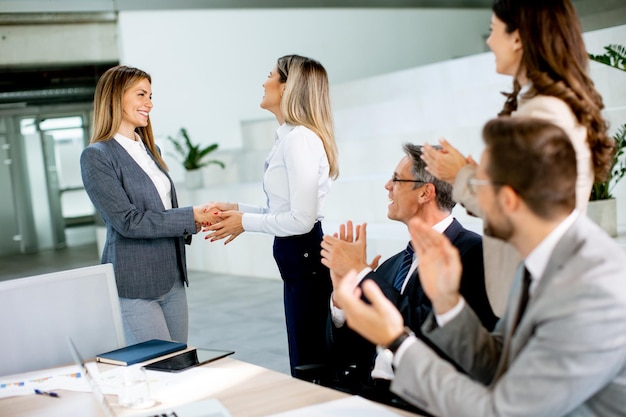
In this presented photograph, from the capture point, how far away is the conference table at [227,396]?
5.92ft

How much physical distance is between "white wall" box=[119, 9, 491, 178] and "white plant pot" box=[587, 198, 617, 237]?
20.6 feet

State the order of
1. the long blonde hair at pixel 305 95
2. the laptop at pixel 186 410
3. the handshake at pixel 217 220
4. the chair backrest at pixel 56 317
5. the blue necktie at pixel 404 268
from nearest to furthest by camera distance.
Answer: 1. the laptop at pixel 186 410
2. the chair backrest at pixel 56 317
3. the blue necktie at pixel 404 268
4. the long blonde hair at pixel 305 95
5. the handshake at pixel 217 220

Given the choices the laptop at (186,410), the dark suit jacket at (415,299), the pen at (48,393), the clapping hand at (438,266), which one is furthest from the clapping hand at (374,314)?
the pen at (48,393)

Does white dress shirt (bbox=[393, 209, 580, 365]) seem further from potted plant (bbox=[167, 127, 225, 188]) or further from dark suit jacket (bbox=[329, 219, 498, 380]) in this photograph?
potted plant (bbox=[167, 127, 225, 188])

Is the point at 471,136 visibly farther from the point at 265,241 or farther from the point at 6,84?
the point at 6,84

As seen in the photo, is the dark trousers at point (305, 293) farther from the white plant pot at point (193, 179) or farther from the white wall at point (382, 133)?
the white plant pot at point (193, 179)

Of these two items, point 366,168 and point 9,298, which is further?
point 366,168

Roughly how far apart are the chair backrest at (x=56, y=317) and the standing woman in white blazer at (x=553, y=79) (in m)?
1.31

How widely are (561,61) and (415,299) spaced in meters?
0.86

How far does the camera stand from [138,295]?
2.88 metres

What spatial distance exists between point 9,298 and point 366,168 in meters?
6.02

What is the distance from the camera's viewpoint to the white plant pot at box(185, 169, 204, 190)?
942cm

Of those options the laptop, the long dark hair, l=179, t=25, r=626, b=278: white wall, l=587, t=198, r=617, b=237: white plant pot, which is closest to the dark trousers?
the laptop

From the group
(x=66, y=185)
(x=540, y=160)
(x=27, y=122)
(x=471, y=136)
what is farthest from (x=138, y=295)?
(x=66, y=185)
